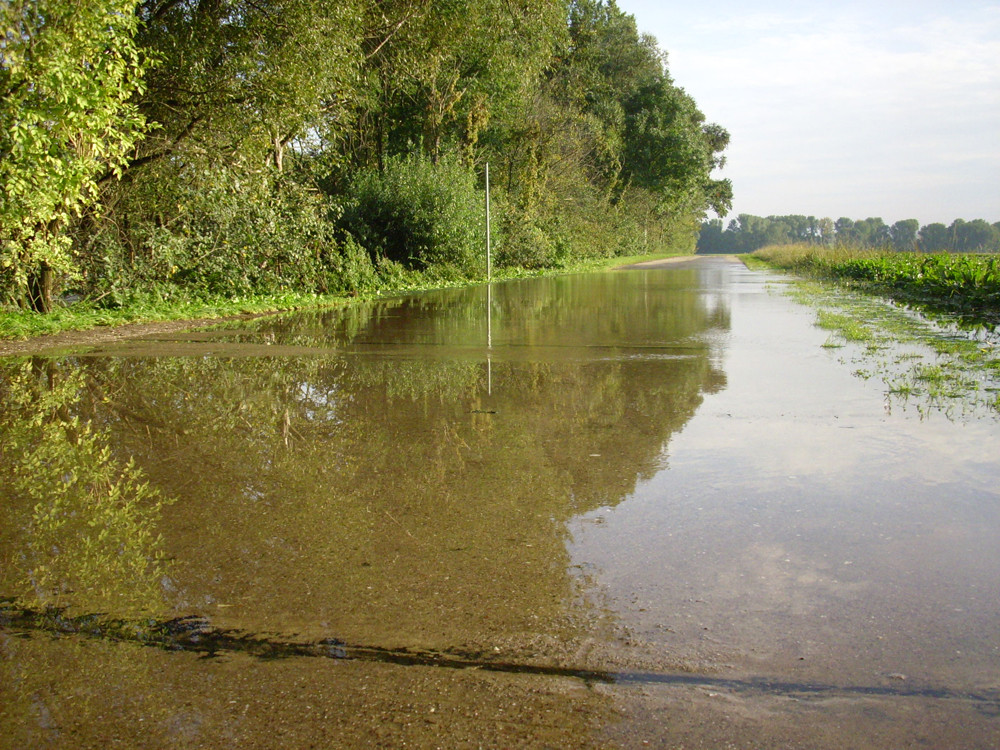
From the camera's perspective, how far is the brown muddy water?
2.67 metres

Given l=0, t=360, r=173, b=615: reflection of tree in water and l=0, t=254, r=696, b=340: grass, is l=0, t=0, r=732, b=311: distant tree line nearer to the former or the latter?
l=0, t=254, r=696, b=340: grass

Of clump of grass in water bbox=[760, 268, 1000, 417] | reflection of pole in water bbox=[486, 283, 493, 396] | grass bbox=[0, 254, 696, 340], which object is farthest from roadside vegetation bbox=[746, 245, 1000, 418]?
grass bbox=[0, 254, 696, 340]

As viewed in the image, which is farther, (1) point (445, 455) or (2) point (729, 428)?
(2) point (729, 428)

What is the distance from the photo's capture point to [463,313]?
1655 centimetres

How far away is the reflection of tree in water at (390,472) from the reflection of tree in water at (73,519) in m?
0.16

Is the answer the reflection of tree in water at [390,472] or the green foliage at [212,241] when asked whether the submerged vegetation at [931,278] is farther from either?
the green foliage at [212,241]

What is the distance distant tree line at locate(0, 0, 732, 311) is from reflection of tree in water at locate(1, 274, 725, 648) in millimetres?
3811

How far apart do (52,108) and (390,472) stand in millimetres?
8430

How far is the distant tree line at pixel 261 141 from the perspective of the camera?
1112cm

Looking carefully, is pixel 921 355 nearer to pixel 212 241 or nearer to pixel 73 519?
pixel 73 519

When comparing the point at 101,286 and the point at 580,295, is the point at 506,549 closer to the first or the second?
the point at 101,286

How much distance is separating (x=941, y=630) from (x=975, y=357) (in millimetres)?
7878

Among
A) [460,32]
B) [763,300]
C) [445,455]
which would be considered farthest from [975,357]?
[460,32]

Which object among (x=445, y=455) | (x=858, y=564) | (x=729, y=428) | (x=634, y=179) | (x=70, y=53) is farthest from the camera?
(x=634, y=179)
